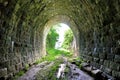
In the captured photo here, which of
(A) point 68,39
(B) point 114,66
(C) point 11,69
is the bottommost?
(C) point 11,69

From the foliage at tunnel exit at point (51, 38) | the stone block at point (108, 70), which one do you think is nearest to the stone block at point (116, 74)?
the stone block at point (108, 70)

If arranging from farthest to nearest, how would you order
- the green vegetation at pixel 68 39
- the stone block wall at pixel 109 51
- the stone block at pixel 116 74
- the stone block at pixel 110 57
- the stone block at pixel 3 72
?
the green vegetation at pixel 68 39 → the stone block at pixel 110 57 → the stone block at pixel 3 72 → the stone block wall at pixel 109 51 → the stone block at pixel 116 74

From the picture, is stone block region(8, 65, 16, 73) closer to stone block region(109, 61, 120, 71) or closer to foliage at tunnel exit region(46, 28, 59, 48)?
stone block region(109, 61, 120, 71)

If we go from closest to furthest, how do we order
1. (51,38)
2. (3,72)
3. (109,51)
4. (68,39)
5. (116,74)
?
(116,74)
(3,72)
(109,51)
(51,38)
(68,39)

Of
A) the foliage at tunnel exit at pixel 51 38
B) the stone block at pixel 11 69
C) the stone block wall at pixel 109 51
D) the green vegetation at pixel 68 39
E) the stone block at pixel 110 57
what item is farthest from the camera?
the green vegetation at pixel 68 39

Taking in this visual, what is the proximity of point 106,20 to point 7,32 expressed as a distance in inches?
131

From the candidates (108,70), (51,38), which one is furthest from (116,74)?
(51,38)

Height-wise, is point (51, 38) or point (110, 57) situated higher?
point (51, 38)

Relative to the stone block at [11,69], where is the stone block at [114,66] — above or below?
above

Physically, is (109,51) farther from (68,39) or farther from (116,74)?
(68,39)

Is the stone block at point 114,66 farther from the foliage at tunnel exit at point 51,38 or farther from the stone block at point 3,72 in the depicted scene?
the foliage at tunnel exit at point 51,38

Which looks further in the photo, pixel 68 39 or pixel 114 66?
pixel 68 39

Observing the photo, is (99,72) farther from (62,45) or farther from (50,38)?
(62,45)

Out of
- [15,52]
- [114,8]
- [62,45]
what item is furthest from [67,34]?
[114,8]
